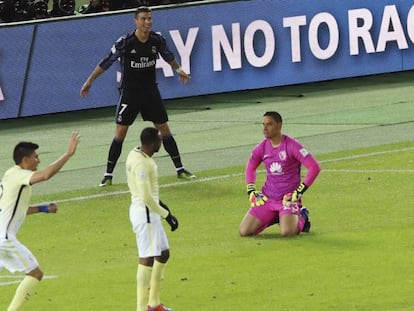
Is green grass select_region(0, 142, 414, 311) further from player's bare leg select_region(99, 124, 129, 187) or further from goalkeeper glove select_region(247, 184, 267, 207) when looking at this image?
goalkeeper glove select_region(247, 184, 267, 207)

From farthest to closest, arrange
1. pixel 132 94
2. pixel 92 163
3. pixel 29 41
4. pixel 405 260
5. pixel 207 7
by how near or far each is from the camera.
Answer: pixel 207 7 → pixel 29 41 → pixel 92 163 → pixel 132 94 → pixel 405 260

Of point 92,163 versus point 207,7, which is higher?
point 207,7

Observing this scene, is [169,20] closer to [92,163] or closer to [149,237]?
[92,163]

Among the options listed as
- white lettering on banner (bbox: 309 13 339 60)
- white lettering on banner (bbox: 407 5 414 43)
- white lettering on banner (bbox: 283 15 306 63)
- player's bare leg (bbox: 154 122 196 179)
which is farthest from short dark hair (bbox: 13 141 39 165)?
white lettering on banner (bbox: 407 5 414 43)

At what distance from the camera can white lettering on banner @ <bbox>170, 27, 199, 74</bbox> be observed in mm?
29547

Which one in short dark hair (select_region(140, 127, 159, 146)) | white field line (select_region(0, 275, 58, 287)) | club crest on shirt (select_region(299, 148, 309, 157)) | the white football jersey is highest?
club crest on shirt (select_region(299, 148, 309, 157))

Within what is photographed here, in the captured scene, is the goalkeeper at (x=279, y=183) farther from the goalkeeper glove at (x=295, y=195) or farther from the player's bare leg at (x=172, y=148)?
the player's bare leg at (x=172, y=148)

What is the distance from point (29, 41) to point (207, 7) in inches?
155

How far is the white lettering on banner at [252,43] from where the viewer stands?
30344 millimetres

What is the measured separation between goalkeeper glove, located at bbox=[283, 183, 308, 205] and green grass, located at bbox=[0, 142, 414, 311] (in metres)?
0.46

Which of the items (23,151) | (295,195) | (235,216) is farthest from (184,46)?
(23,151)

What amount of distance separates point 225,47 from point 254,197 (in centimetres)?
1296

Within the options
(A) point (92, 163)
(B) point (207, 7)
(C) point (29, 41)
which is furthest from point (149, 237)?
(B) point (207, 7)

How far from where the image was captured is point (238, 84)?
1205 inches
